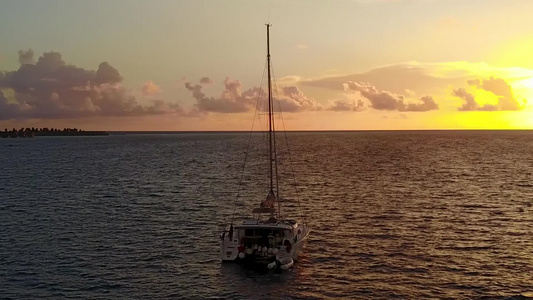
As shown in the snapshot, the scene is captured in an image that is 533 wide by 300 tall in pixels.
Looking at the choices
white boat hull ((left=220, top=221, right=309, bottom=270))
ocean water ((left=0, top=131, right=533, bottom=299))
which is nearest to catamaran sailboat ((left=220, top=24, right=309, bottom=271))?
white boat hull ((left=220, top=221, right=309, bottom=270))

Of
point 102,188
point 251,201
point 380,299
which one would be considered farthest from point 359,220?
point 102,188

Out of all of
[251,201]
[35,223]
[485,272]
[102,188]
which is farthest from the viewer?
[102,188]

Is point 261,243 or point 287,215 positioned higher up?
point 261,243

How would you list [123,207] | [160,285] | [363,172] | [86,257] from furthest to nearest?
1. [363,172]
2. [123,207]
3. [86,257]
4. [160,285]

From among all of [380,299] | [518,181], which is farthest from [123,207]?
[518,181]

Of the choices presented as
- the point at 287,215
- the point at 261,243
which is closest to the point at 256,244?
the point at 261,243

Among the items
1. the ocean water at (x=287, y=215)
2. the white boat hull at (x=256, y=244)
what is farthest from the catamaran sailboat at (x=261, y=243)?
the ocean water at (x=287, y=215)

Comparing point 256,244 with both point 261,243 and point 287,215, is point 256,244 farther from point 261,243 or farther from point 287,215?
point 287,215

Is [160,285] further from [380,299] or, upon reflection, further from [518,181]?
[518,181]

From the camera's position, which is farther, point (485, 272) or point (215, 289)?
point (485, 272)

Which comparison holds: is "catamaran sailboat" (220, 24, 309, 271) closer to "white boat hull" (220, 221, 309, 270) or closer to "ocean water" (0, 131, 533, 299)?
"white boat hull" (220, 221, 309, 270)

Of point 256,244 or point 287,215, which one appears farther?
point 287,215
